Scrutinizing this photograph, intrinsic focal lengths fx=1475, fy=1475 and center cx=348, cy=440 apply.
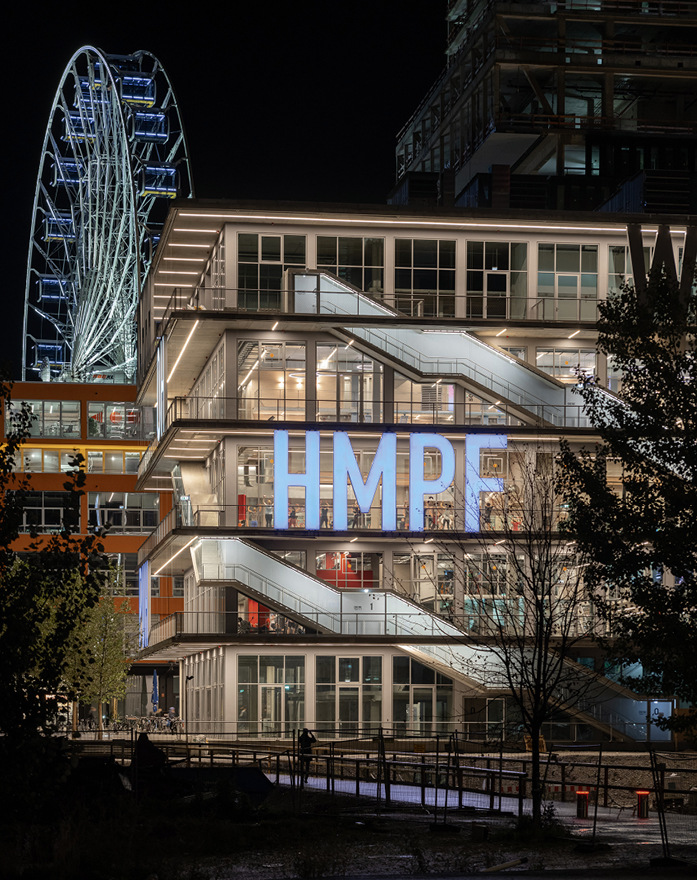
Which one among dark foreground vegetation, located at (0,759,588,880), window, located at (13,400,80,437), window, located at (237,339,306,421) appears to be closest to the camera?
dark foreground vegetation, located at (0,759,588,880)

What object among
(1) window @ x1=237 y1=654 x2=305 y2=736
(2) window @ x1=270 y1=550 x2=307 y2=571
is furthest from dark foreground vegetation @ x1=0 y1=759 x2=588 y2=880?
(2) window @ x1=270 y1=550 x2=307 y2=571

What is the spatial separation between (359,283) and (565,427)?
398 inches

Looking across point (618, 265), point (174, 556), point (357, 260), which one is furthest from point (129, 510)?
point (618, 265)

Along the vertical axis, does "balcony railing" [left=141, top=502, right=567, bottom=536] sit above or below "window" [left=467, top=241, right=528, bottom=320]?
below

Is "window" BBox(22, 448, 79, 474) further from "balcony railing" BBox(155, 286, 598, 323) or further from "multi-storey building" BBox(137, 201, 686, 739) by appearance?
"balcony railing" BBox(155, 286, 598, 323)

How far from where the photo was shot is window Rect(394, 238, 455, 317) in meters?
59.8

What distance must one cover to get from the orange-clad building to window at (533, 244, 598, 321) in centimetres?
4303

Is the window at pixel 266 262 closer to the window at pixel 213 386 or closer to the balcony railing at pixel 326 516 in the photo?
the window at pixel 213 386

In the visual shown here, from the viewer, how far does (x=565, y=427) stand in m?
57.9

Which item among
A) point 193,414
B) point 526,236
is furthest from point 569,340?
point 193,414

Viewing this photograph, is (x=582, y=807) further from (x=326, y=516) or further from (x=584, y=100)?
(x=584, y=100)

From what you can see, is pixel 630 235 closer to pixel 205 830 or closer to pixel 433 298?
pixel 433 298

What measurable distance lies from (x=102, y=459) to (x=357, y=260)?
49809mm

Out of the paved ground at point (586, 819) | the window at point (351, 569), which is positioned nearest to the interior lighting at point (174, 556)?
the window at point (351, 569)
